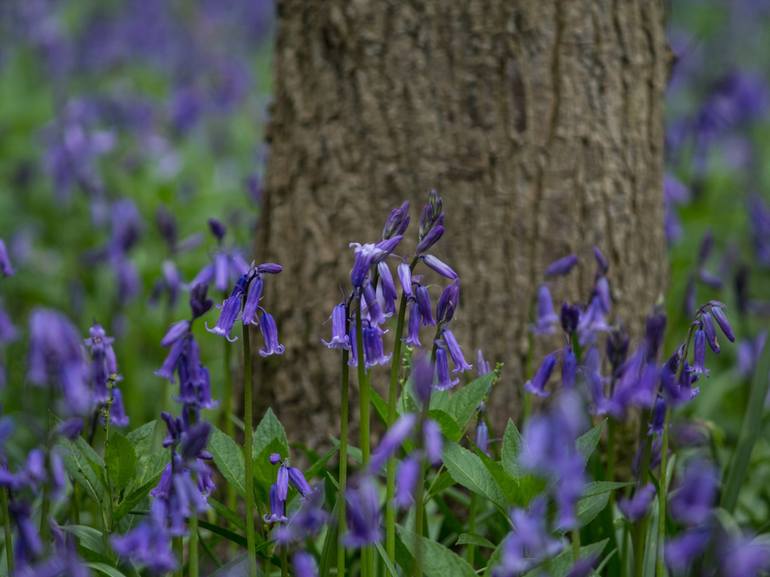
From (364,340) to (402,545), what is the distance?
1.47 ft

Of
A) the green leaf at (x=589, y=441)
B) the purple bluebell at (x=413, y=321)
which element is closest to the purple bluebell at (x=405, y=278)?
the purple bluebell at (x=413, y=321)

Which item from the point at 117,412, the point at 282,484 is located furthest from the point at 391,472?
the point at 117,412

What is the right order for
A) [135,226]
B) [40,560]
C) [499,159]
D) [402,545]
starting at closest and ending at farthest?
[40,560]
[402,545]
[499,159]
[135,226]

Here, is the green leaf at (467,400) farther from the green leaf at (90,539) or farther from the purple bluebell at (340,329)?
the green leaf at (90,539)

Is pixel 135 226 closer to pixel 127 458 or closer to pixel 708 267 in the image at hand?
pixel 127 458

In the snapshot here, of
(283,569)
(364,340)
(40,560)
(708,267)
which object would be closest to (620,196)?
(364,340)

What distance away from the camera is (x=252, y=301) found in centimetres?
195

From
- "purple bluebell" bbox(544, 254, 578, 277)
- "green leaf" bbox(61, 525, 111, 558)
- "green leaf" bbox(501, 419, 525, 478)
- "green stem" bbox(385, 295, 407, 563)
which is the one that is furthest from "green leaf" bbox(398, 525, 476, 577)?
"purple bluebell" bbox(544, 254, 578, 277)

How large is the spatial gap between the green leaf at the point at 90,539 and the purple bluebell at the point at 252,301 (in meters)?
0.59

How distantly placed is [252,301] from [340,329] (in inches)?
6.9

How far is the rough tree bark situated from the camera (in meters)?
3.13

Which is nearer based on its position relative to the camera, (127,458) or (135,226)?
(127,458)

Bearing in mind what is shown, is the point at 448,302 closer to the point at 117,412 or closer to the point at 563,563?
the point at 563,563

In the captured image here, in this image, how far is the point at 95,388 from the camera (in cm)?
223
